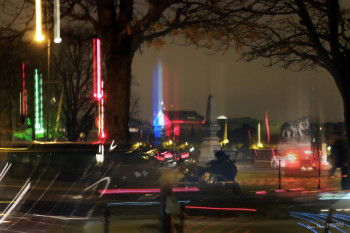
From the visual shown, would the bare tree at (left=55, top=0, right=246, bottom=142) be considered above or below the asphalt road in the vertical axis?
above

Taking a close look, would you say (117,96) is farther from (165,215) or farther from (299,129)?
(299,129)

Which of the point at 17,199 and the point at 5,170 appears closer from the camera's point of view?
the point at 5,170

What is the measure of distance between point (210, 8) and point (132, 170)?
13.8 ft

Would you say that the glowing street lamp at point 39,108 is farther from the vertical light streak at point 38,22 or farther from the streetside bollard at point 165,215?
the streetside bollard at point 165,215

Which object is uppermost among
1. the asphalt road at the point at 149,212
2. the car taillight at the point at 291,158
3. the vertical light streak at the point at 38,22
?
the vertical light streak at the point at 38,22

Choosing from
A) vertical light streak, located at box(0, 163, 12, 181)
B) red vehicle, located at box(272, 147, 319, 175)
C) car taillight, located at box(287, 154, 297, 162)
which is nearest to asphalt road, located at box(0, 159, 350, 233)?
vertical light streak, located at box(0, 163, 12, 181)

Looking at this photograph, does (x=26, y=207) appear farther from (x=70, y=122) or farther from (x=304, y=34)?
(x=70, y=122)

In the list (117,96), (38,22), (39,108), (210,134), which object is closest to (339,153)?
(117,96)

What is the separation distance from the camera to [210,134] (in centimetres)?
4241

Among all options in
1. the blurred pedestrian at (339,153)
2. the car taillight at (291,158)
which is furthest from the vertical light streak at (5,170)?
the car taillight at (291,158)

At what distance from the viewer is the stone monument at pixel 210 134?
42.1m

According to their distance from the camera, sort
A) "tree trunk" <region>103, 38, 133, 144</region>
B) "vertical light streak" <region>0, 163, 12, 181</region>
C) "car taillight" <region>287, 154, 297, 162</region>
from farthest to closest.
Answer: "car taillight" <region>287, 154, 297, 162</region> → "tree trunk" <region>103, 38, 133, 144</region> → "vertical light streak" <region>0, 163, 12, 181</region>

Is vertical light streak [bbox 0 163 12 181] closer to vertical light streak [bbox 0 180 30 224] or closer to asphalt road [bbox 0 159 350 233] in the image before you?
asphalt road [bbox 0 159 350 233]

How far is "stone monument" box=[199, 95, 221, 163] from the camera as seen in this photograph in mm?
42094
